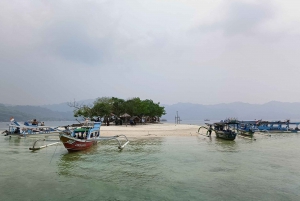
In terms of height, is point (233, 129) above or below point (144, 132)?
above

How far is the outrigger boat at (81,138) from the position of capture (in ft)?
60.0

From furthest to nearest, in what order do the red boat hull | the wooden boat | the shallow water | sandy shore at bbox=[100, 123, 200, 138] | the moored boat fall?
sandy shore at bbox=[100, 123, 200, 138]
the wooden boat
the moored boat
the red boat hull
the shallow water

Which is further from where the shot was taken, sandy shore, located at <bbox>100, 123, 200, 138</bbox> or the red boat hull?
sandy shore, located at <bbox>100, 123, 200, 138</bbox>

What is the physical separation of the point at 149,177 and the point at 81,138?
1094cm

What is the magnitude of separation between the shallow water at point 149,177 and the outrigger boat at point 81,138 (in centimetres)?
119

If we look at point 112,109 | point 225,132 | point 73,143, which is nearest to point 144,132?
point 225,132

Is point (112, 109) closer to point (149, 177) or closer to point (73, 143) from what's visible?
point (73, 143)

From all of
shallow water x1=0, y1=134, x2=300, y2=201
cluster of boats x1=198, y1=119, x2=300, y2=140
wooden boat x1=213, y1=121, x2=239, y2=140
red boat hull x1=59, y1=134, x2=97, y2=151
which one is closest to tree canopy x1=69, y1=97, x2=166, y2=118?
cluster of boats x1=198, y1=119, x2=300, y2=140

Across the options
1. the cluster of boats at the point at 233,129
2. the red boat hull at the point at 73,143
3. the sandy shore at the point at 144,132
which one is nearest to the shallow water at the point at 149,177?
the red boat hull at the point at 73,143

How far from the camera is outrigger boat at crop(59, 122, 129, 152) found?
18.3m

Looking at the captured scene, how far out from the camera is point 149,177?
1197cm

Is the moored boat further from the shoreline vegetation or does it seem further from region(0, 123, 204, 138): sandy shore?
the shoreline vegetation

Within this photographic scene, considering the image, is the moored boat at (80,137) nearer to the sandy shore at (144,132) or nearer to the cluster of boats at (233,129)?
the sandy shore at (144,132)

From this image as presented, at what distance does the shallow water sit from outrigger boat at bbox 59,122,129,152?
1190 millimetres
